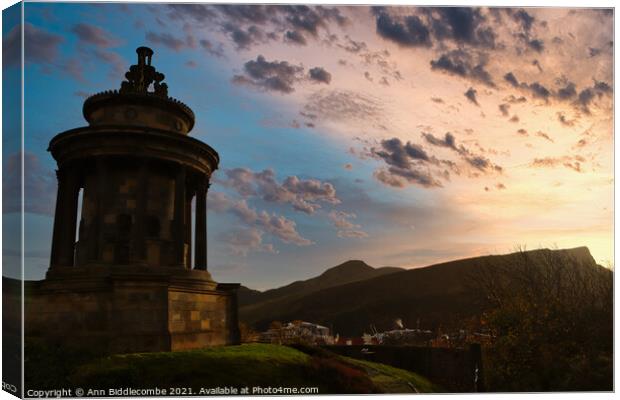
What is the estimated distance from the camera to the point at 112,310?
23406mm

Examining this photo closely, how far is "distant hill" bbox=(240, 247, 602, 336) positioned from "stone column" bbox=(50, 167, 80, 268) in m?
28.1

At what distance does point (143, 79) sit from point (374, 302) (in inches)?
1747

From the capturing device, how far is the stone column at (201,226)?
30000 mm

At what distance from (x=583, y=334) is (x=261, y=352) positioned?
1259 cm

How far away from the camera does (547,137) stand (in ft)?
77.7

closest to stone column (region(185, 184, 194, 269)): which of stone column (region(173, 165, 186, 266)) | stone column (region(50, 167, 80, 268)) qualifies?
stone column (region(173, 165, 186, 266))

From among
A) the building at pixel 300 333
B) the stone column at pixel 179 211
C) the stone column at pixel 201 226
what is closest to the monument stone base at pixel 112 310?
the stone column at pixel 179 211

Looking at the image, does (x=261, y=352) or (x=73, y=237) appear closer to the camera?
(x=261, y=352)

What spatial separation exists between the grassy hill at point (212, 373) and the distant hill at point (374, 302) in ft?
105

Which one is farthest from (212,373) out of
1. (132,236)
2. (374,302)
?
(374,302)

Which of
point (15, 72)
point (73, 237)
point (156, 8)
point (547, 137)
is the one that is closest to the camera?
point (15, 72)

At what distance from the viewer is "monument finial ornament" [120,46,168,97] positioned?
2755 centimetres

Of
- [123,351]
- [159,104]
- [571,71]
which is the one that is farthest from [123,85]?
[571,71]

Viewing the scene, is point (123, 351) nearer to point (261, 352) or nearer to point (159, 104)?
point (261, 352)
